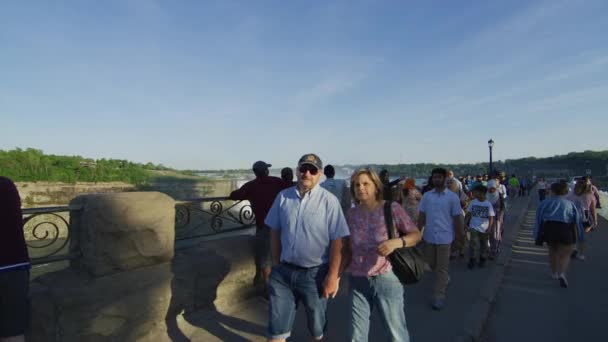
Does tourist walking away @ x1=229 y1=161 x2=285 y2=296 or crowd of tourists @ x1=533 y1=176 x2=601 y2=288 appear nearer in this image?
tourist walking away @ x1=229 y1=161 x2=285 y2=296

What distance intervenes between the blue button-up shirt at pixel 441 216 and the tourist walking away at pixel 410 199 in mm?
1812

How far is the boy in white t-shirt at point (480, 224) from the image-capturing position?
6324mm

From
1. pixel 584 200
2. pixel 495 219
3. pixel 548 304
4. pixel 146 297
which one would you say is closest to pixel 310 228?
pixel 146 297

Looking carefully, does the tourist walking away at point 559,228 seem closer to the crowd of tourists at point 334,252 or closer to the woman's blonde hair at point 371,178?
the crowd of tourists at point 334,252

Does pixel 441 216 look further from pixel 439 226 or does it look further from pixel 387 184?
pixel 387 184

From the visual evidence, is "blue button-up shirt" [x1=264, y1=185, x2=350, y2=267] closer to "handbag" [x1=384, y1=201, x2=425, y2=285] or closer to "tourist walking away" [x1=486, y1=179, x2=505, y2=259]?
"handbag" [x1=384, y1=201, x2=425, y2=285]

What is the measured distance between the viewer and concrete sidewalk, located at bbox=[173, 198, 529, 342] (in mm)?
3359

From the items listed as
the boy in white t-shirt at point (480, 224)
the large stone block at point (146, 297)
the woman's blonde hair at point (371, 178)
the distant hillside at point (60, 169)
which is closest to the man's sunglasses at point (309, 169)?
the woman's blonde hair at point (371, 178)

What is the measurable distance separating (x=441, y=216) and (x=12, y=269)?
→ 446cm

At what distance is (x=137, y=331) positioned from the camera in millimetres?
3062

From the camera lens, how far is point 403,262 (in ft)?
8.04

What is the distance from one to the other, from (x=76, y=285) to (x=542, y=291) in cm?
637

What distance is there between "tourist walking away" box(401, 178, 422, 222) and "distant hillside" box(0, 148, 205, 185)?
29513 millimetres

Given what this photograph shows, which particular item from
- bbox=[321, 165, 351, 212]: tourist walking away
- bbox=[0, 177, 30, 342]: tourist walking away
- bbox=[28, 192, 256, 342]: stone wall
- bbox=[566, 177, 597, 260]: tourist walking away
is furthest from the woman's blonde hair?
Answer: bbox=[566, 177, 597, 260]: tourist walking away
